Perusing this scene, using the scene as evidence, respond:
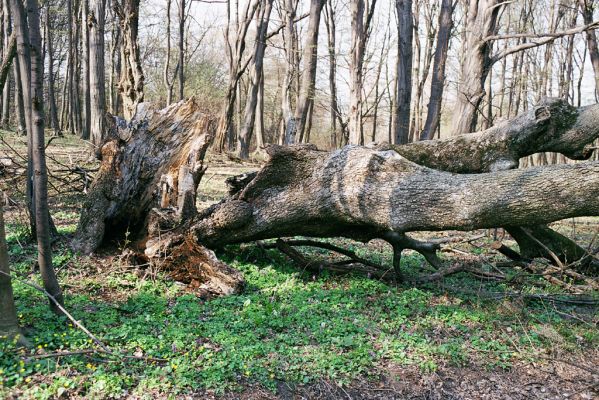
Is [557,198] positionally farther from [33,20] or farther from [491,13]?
[491,13]

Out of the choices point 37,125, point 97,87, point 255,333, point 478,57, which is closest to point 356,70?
point 478,57

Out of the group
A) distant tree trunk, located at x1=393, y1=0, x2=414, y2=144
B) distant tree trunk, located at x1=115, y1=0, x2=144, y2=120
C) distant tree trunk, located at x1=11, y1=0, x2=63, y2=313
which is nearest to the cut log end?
distant tree trunk, located at x1=11, y1=0, x2=63, y2=313

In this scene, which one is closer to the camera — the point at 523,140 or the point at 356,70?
the point at 523,140

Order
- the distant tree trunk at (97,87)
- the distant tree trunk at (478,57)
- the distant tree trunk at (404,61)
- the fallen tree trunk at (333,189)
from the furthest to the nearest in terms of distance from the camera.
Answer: the distant tree trunk at (97,87) < the distant tree trunk at (404,61) < the distant tree trunk at (478,57) < the fallen tree trunk at (333,189)

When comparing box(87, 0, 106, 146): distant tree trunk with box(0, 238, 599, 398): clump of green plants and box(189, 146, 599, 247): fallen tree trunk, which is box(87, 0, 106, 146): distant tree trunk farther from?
box(189, 146, 599, 247): fallen tree trunk

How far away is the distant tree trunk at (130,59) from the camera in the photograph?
9.25 metres

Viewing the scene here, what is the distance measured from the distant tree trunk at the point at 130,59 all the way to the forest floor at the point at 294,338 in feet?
14.5

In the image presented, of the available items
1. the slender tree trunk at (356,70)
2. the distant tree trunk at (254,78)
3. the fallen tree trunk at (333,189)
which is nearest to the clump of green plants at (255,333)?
the fallen tree trunk at (333,189)

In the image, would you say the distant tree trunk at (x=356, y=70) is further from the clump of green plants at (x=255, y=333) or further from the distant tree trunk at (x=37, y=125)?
the distant tree trunk at (x=37, y=125)

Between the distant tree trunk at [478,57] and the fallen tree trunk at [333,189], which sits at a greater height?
the distant tree trunk at [478,57]

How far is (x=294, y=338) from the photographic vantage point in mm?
4344

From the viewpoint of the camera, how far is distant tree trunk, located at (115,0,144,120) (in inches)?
364

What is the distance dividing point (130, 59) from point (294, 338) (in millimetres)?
7332

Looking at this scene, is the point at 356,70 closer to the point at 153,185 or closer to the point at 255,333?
the point at 153,185
